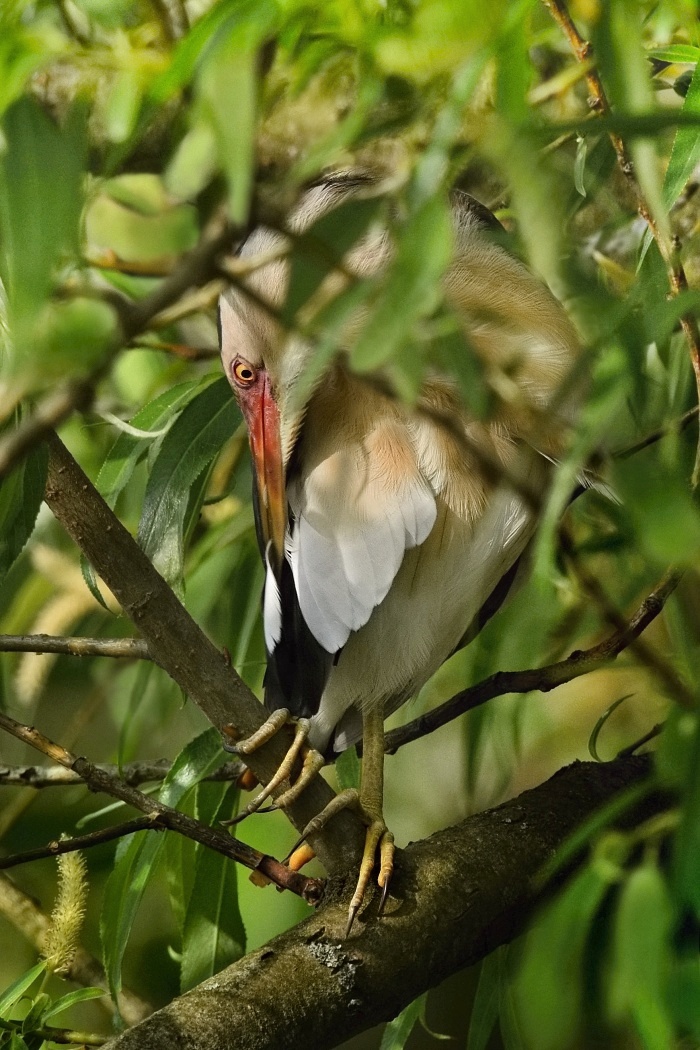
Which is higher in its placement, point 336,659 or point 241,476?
point 241,476

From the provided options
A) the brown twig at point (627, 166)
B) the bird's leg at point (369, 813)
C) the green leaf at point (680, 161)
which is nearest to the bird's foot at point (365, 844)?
the bird's leg at point (369, 813)

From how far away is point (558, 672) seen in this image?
792 millimetres

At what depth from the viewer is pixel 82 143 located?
0.38m

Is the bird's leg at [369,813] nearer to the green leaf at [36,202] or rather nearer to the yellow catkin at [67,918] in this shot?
the yellow catkin at [67,918]

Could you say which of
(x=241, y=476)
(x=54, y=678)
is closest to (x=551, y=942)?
(x=241, y=476)

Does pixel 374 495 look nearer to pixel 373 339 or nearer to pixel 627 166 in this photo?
pixel 627 166

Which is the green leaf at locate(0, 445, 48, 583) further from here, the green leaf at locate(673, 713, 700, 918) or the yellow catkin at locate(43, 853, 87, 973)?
the green leaf at locate(673, 713, 700, 918)

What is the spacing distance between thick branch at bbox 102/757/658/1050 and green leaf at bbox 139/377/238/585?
0.29 m

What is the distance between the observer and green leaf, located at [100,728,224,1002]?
789 mm

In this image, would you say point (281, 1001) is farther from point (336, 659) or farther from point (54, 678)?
point (54, 678)

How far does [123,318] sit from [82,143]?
0.35 ft

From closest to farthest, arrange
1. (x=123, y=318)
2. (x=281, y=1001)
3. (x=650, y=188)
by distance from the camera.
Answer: (x=123, y=318), (x=650, y=188), (x=281, y=1001)

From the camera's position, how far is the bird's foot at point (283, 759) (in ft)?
2.20

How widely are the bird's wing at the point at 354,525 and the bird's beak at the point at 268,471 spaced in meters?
0.02
